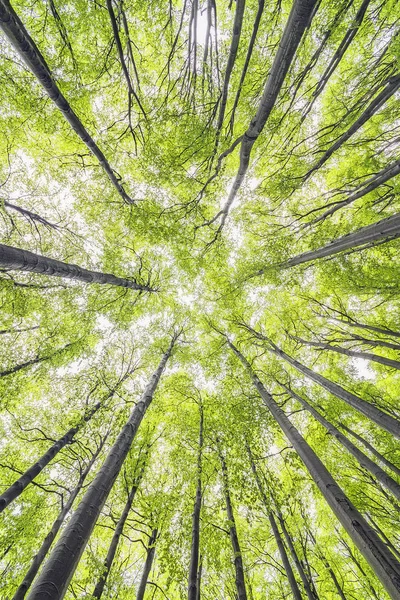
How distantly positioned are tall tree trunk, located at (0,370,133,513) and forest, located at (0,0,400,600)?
5 centimetres

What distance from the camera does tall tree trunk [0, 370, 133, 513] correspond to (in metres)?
5.06

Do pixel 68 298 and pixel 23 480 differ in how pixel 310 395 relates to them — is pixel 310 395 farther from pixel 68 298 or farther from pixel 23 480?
pixel 68 298

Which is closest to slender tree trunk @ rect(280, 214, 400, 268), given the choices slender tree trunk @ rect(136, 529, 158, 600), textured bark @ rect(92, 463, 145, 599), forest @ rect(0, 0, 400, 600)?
forest @ rect(0, 0, 400, 600)

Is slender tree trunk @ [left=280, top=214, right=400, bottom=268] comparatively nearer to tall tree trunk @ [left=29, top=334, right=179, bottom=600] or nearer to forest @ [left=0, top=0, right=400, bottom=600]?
forest @ [left=0, top=0, right=400, bottom=600]

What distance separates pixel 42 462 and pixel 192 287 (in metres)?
8.47

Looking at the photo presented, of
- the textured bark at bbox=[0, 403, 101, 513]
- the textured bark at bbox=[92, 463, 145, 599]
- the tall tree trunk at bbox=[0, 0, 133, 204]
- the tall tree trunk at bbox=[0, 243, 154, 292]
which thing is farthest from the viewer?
the textured bark at bbox=[0, 403, 101, 513]

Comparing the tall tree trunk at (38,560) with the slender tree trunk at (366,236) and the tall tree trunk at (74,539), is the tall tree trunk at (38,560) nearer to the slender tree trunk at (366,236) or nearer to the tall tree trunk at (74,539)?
the tall tree trunk at (74,539)

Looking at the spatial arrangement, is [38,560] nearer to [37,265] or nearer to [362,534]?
[37,265]

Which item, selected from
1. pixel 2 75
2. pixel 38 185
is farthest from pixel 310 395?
pixel 2 75

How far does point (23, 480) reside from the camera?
546 centimetres

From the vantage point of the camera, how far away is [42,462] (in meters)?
5.98

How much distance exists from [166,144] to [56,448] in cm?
896

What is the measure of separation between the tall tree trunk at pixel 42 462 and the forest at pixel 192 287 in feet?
0.17

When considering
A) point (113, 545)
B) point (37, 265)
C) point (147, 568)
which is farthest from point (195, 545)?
point (37, 265)
